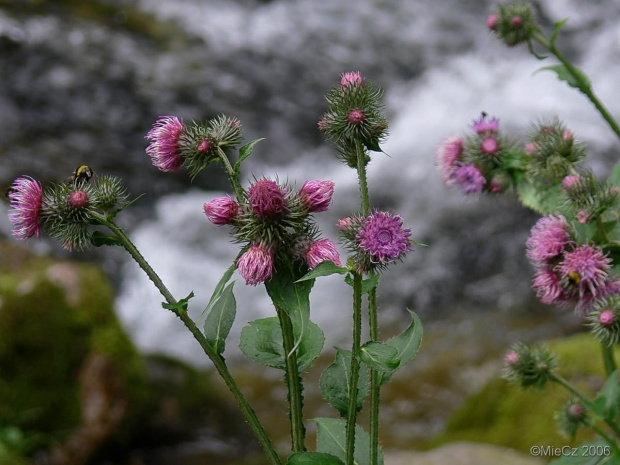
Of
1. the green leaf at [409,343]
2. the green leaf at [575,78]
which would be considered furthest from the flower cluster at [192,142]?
the green leaf at [575,78]

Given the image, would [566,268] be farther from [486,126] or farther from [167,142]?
[167,142]

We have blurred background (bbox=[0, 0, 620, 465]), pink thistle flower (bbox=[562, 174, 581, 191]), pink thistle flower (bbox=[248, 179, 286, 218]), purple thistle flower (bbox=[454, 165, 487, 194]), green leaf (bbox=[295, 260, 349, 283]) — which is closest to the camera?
green leaf (bbox=[295, 260, 349, 283])

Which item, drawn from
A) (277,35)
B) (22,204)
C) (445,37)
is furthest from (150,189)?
(22,204)

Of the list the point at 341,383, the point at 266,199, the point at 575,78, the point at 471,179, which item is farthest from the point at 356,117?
the point at 575,78

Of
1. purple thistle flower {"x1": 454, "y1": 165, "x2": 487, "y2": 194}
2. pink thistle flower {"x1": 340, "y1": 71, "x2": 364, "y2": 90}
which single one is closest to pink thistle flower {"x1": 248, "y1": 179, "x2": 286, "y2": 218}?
pink thistle flower {"x1": 340, "y1": 71, "x2": 364, "y2": 90}

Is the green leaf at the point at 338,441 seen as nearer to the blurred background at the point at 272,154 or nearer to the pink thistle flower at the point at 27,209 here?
the pink thistle flower at the point at 27,209

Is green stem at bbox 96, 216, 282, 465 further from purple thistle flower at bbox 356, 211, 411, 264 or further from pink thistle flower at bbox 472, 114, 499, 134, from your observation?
pink thistle flower at bbox 472, 114, 499, 134

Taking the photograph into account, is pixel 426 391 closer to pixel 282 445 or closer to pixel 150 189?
pixel 282 445
